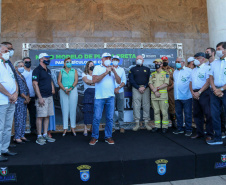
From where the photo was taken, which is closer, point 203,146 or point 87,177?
point 87,177

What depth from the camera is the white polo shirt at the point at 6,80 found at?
300 centimetres

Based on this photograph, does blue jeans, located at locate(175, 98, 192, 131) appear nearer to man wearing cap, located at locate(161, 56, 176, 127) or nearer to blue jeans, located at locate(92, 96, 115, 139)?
man wearing cap, located at locate(161, 56, 176, 127)

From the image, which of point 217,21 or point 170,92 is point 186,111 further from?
point 217,21

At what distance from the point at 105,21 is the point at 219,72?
4.41m

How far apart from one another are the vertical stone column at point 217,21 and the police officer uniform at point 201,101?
0.87 m

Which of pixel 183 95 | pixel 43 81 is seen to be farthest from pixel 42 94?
pixel 183 95

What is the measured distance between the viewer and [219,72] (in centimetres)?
343

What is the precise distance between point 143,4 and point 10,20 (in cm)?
430

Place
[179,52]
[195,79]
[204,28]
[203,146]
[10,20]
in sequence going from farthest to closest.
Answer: [204,28] < [10,20] < [179,52] < [195,79] < [203,146]

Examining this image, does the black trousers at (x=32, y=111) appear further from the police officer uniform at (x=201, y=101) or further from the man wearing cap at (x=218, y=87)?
the man wearing cap at (x=218, y=87)

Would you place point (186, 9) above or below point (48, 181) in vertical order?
above

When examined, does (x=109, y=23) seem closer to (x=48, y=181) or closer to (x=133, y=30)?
(x=133, y=30)

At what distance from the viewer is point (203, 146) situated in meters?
3.40

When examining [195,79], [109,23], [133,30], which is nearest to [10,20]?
[109,23]
